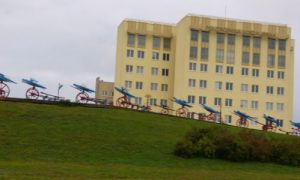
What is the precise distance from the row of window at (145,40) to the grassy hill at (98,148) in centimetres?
4918

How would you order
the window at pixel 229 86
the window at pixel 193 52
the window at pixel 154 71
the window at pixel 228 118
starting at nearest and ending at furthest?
1. the window at pixel 228 118
2. the window at pixel 193 52
3. the window at pixel 229 86
4. the window at pixel 154 71

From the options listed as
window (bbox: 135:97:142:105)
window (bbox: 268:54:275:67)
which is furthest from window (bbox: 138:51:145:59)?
window (bbox: 268:54:275:67)

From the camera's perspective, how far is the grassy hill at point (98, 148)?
1007 inches

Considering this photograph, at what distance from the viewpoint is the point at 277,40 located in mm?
95250

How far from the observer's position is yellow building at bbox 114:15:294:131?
9250 cm

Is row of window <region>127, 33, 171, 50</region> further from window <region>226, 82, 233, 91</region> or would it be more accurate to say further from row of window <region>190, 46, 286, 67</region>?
window <region>226, 82, 233, 91</region>

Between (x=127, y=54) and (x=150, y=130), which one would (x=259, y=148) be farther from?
(x=127, y=54)

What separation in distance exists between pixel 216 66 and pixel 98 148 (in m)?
60.6

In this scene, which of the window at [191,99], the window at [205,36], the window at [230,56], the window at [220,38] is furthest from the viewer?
the window at [230,56]

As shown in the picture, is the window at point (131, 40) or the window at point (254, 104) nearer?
the window at point (254, 104)

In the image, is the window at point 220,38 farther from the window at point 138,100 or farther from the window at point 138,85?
the window at point 138,100

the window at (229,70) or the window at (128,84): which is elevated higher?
the window at (229,70)

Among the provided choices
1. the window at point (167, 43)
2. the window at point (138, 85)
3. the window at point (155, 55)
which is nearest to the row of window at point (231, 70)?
the window at point (155, 55)

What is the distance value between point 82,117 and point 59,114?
178 cm
